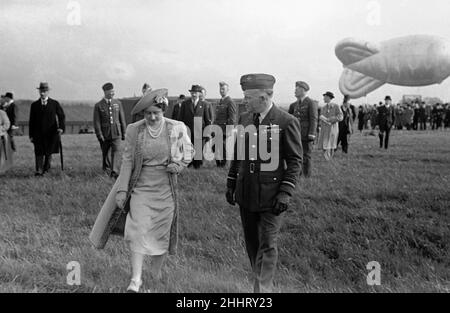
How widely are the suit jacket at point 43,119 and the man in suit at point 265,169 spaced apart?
336 inches

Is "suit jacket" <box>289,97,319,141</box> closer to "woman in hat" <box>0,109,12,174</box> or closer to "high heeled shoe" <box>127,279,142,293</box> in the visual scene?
"woman in hat" <box>0,109,12,174</box>

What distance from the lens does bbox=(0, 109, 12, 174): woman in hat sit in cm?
1272

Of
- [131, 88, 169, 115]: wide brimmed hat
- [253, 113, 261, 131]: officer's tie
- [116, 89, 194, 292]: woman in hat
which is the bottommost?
[116, 89, 194, 292]: woman in hat

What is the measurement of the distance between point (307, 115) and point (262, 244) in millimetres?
6657

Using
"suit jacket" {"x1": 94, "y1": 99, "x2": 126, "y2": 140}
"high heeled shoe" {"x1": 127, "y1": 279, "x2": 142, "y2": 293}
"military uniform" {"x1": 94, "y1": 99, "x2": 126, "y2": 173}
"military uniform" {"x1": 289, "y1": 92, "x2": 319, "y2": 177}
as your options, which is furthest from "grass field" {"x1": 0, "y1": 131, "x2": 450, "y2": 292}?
"suit jacket" {"x1": 94, "y1": 99, "x2": 126, "y2": 140}

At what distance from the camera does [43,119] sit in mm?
12391

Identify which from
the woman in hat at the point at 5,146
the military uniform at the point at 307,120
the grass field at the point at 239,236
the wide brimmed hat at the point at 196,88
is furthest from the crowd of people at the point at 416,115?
the woman in hat at the point at 5,146

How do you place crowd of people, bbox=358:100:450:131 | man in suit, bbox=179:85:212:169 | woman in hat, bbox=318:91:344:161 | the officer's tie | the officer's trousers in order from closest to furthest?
the officer's trousers, the officer's tie, man in suit, bbox=179:85:212:169, woman in hat, bbox=318:91:344:161, crowd of people, bbox=358:100:450:131

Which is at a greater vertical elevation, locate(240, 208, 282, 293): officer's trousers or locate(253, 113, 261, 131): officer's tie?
locate(253, 113, 261, 131): officer's tie

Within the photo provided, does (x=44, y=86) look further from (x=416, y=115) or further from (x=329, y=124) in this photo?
(x=416, y=115)

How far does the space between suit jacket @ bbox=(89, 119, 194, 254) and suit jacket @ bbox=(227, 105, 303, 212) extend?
0.60m

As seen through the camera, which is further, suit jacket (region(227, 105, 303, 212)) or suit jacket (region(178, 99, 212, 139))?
suit jacket (region(178, 99, 212, 139))

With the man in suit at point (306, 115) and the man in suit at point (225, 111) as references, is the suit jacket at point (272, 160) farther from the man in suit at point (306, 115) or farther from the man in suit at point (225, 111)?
the man in suit at point (225, 111)
